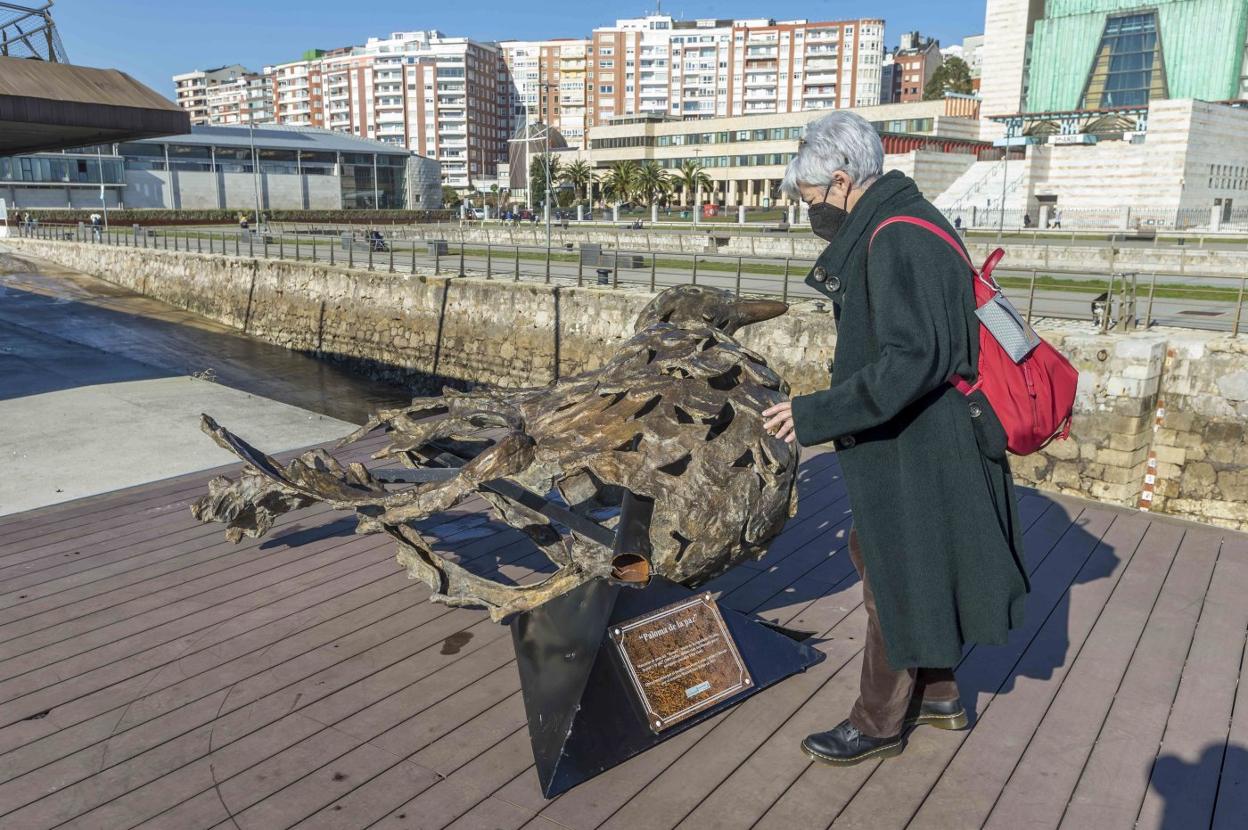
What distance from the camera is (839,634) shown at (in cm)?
457

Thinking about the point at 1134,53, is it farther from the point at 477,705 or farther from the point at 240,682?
the point at 240,682

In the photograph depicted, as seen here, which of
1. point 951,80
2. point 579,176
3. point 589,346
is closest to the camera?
point 589,346

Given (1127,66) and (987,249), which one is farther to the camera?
(1127,66)

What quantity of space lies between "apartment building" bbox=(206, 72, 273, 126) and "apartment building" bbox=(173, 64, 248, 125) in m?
1.36

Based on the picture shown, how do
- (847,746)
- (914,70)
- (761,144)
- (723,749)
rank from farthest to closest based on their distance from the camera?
(914,70) < (761,144) < (723,749) < (847,746)

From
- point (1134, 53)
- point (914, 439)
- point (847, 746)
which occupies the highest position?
point (1134, 53)

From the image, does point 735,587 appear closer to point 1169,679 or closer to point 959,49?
point 1169,679

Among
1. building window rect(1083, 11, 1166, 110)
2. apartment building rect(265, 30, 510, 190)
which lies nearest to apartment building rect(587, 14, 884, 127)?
apartment building rect(265, 30, 510, 190)

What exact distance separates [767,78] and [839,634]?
5141 inches

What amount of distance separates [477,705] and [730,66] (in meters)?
133

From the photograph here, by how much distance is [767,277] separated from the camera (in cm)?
2275

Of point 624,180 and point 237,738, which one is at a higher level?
point 624,180

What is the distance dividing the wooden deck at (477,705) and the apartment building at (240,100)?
528 feet

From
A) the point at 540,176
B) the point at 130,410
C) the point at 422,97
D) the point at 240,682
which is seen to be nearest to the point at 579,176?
the point at 540,176
